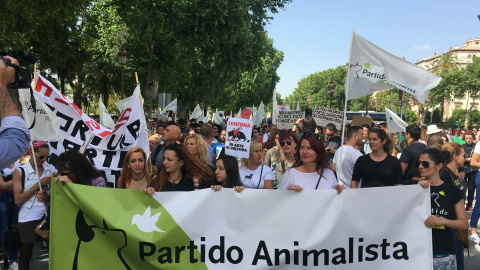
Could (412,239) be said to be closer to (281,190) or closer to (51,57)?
(281,190)

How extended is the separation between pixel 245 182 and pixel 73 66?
2106 cm

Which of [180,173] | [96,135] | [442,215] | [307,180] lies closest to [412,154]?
[442,215]

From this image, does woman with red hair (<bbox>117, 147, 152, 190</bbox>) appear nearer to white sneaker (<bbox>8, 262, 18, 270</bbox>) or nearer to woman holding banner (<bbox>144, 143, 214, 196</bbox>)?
woman holding banner (<bbox>144, 143, 214, 196</bbox>)

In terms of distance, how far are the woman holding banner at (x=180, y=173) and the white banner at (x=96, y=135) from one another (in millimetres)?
1423

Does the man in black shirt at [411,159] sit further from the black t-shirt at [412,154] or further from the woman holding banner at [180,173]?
the woman holding banner at [180,173]

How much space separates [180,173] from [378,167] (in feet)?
7.12

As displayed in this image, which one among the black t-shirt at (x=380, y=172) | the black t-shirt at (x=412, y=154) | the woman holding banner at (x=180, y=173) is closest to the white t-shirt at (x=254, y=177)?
the woman holding banner at (x=180, y=173)

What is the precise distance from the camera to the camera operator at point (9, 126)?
2.62m

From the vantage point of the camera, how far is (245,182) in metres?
5.90

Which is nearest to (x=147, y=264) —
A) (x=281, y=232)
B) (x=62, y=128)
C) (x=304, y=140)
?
(x=281, y=232)

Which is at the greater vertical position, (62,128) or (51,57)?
(51,57)

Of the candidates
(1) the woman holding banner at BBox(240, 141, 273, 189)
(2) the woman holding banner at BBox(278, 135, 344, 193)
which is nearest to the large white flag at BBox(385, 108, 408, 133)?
(1) the woman holding banner at BBox(240, 141, 273, 189)

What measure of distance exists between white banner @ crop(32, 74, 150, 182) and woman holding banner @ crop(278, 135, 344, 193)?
2.43 m

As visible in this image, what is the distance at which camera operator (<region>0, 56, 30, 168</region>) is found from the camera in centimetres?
262
